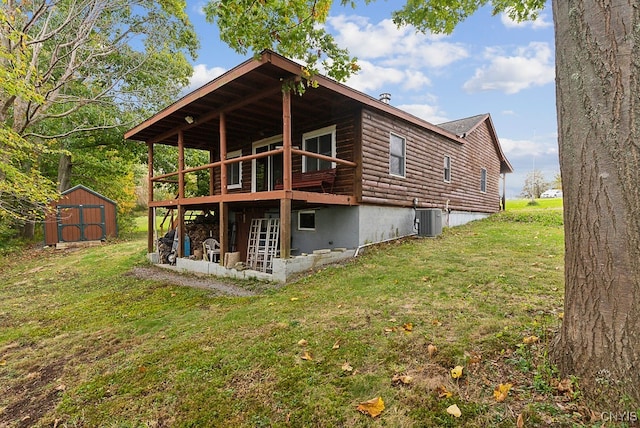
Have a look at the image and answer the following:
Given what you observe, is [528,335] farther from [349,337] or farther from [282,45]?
[282,45]

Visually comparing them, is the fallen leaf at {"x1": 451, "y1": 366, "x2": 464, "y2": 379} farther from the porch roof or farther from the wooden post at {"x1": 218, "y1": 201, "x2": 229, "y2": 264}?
the wooden post at {"x1": 218, "y1": 201, "x2": 229, "y2": 264}

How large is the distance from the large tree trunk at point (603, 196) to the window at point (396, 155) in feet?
24.0

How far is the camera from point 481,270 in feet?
19.1

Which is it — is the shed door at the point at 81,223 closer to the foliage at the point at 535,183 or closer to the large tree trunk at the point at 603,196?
the large tree trunk at the point at 603,196

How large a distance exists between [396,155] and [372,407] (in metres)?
8.34

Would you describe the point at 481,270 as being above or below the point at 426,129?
below

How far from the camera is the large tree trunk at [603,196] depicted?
199 cm

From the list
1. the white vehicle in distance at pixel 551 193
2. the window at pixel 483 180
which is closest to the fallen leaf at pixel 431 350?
the window at pixel 483 180

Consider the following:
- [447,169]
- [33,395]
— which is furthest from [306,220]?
[33,395]

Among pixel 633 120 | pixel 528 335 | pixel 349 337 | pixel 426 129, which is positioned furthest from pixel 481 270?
pixel 426 129

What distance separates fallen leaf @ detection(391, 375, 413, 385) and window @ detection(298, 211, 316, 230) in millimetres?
6945

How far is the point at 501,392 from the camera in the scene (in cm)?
226

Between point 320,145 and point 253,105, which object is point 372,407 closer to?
point 253,105

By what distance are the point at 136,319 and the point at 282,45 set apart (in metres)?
4.84
